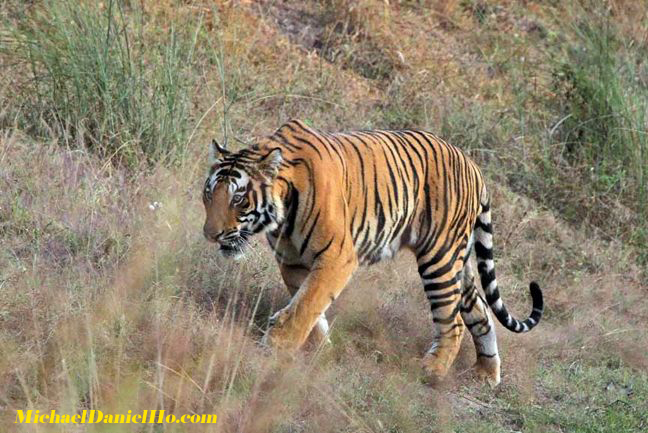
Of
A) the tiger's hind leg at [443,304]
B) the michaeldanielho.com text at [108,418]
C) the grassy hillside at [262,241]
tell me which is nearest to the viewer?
the michaeldanielho.com text at [108,418]

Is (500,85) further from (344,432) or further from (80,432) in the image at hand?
(80,432)

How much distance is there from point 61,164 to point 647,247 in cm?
475

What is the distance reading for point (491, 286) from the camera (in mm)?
6789

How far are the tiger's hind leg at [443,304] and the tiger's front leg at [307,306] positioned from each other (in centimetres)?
79

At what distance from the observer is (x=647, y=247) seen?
30.2ft

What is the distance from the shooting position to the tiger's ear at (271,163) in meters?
5.62

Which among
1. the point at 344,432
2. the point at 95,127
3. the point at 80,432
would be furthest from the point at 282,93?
the point at 80,432

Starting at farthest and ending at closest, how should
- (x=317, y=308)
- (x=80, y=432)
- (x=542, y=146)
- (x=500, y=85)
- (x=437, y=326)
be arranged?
(x=500, y=85) → (x=542, y=146) → (x=437, y=326) → (x=317, y=308) → (x=80, y=432)

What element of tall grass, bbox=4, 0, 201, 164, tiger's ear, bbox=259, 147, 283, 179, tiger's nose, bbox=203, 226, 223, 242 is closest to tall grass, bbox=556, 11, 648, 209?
tall grass, bbox=4, 0, 201, 164

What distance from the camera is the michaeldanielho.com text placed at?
450cm

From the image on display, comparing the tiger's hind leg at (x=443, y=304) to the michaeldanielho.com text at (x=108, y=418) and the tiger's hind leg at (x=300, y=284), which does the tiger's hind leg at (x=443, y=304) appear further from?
the michaeldanielho.com text at (x=108, y=418)

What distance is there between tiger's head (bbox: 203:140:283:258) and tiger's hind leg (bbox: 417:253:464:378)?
3.77 ft

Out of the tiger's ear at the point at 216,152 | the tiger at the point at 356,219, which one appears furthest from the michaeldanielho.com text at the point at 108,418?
the tiger's ear at the point at 216,152

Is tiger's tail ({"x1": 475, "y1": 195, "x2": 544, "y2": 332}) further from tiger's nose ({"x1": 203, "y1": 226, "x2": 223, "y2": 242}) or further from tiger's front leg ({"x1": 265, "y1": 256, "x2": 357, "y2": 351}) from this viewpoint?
tiger's nose ({"x1": 203, "y1": 226, "x2": 223, "y2": 242})
